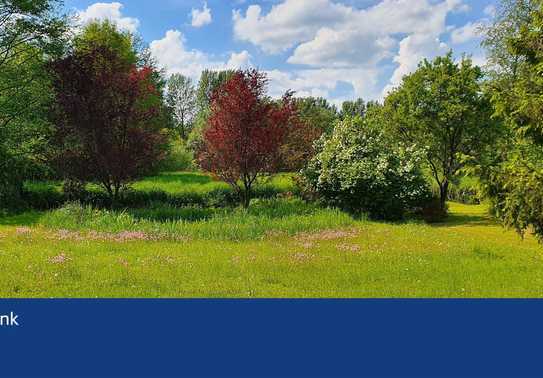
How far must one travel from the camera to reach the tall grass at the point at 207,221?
52.1ft

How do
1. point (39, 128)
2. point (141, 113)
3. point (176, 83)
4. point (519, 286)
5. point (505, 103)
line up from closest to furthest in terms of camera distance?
point (519, 286)
point (505, 103)
point (141, 113)
point (39, 128)
point (176, 83)

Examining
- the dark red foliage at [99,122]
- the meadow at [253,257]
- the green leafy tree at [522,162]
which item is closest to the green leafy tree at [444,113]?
the meadow at [253,257]

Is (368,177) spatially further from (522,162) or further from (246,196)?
(522,162)

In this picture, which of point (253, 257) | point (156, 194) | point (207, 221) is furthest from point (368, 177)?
point (156, 194)

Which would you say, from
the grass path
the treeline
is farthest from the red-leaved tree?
the grass path

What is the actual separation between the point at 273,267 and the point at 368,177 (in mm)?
11889

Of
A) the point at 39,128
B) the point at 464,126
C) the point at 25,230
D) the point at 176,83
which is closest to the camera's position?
the point at 25,230

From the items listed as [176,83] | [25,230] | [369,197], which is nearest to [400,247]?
[369,197]

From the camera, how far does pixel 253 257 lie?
12.1 m

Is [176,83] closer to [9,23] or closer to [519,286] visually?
[9,23]

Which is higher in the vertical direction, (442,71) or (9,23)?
(9,23)

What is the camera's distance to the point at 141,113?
2172 cm

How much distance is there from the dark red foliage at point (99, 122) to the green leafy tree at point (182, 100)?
6255cm

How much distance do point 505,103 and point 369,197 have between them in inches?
402
